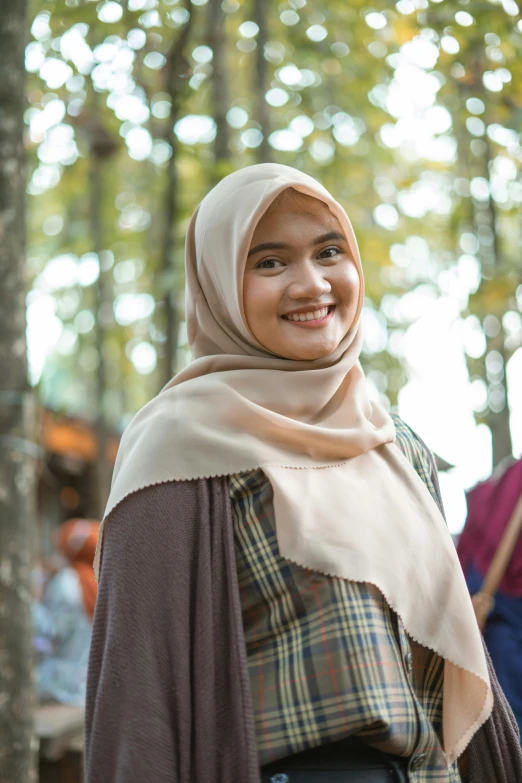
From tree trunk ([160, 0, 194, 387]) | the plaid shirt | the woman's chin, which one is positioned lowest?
the plaid shirt

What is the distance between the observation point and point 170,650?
5.37 ft

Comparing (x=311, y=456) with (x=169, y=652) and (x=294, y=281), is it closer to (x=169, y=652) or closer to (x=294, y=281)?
(x=294, y=281)

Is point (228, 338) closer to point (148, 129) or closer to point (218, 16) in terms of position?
point (218, 16)

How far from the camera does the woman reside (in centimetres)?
163

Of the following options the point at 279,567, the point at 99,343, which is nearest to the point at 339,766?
the point at 279,567

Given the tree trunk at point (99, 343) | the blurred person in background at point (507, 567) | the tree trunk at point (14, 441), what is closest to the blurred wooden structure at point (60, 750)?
the tree trunk at point (99, 343)

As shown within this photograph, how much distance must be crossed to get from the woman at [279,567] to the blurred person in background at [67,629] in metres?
5.18

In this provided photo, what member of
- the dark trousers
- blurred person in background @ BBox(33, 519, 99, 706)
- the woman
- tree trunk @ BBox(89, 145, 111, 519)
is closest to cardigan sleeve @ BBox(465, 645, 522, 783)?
the woman

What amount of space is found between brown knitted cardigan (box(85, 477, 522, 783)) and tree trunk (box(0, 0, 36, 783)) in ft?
5.11

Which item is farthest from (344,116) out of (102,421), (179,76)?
(102,421)

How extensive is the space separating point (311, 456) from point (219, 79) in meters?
3.61

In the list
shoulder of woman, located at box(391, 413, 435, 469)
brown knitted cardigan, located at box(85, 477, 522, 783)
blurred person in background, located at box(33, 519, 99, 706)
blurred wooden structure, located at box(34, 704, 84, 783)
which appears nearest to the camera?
brown knitted cardigan, located at box(85, 477, 522, 783)

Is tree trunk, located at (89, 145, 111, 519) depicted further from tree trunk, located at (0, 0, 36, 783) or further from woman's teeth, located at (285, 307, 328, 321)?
woman's teeth, located at (285, 307, 328, 321)

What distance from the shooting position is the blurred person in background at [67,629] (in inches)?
264
